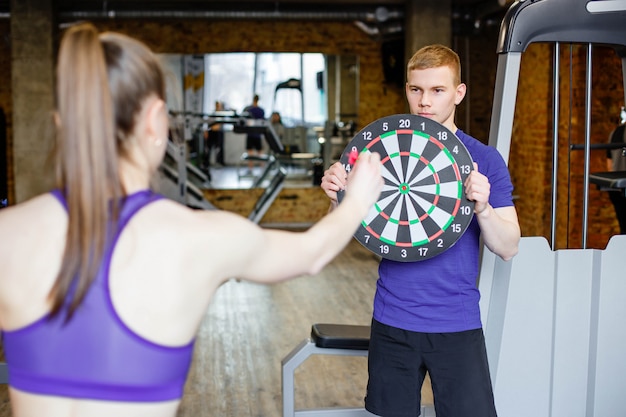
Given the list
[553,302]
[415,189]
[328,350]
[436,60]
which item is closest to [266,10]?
[328,350]

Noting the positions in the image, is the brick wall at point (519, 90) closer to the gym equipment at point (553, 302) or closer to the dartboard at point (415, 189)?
the gym equipment at point (553, 302)

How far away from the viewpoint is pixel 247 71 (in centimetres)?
941

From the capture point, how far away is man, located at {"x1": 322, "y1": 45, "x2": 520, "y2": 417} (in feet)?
6.68

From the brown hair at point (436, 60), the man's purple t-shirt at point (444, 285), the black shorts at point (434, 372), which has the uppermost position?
the brown hair at point (436, 60)

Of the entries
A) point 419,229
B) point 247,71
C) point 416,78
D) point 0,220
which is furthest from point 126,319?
point 247,71

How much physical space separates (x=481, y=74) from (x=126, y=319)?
354 inches

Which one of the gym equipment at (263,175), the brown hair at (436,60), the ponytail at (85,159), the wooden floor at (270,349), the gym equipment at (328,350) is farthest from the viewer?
the gym equipment at (263,175)

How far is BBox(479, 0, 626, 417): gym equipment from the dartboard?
573mm

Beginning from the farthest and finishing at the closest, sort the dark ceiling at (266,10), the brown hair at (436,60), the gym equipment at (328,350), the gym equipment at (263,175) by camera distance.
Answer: the dark ceiling at (266,10) < the gym equipment at (263,175) < the gym equipment at (328,350) < the brown hair at (436,60)

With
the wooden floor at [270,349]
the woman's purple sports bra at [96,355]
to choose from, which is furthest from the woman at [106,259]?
the wooden floor at [270,349]

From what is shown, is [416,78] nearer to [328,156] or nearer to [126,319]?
[126,319]

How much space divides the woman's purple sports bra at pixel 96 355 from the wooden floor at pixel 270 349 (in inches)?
107

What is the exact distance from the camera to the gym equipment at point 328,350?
2992mm

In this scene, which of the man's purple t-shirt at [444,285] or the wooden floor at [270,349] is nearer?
the man's purple t-shirt at [444,285]
